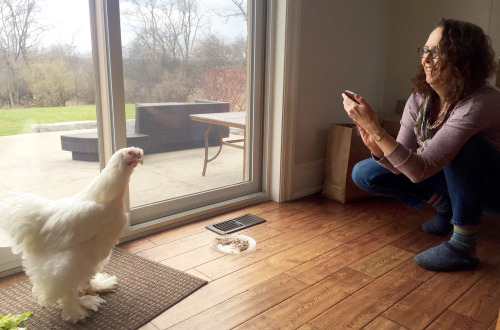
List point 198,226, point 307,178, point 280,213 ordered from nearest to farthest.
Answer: point 198,226
point 280,213
point 307,178

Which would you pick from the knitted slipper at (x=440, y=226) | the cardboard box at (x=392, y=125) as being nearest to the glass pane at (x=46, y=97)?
the knitted slipper at (x=440, y=226)

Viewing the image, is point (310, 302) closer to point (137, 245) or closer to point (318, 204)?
point (137, 245)

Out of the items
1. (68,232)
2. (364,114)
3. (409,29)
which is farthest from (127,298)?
(409,29)

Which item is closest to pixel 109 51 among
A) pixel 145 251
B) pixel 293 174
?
pixel 145 251

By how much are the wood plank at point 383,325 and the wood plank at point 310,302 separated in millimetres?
153

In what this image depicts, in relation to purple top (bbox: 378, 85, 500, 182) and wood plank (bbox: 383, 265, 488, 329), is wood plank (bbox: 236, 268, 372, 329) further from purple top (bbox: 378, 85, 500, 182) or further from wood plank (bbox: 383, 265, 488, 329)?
purple top (bbox: 378, 85, 500, 182)

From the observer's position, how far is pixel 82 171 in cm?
183

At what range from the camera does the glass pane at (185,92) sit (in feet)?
6.26

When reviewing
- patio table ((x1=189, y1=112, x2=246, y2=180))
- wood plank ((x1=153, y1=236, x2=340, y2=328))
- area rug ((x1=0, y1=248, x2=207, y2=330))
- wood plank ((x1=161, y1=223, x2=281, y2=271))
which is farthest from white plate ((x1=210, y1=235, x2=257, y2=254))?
patio table ((x1=189, y1=112, x2=246, y2=180))

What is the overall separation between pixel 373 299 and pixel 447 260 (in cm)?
44

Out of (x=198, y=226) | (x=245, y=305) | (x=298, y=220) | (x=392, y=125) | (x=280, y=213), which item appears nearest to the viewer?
(x=245, y=305)

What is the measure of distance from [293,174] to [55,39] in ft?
4.98

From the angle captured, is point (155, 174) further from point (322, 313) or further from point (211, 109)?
point (322, 313)

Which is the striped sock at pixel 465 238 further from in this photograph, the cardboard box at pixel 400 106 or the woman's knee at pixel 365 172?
the cardboard box at pixel 400 106
